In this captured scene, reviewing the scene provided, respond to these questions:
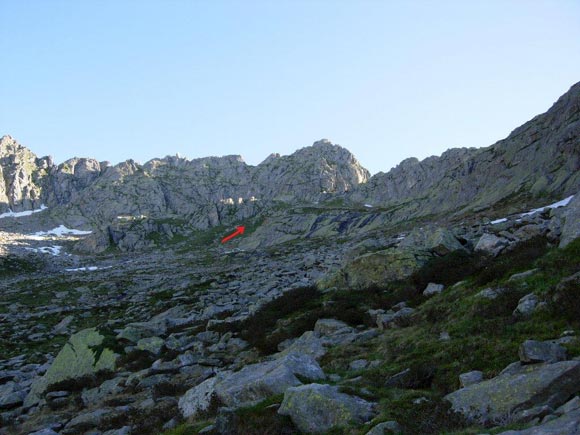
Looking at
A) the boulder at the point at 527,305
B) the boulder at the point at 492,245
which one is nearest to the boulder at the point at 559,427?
the boulder at the point at 527,305

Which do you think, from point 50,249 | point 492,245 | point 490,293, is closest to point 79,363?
point 490,293

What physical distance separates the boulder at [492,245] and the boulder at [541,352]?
13.0m

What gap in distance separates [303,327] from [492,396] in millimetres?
13095

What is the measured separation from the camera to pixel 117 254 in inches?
5315

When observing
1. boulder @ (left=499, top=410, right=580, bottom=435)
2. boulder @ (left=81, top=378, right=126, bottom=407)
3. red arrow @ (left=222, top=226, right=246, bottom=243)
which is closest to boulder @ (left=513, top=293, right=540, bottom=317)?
boulder @ (left=499, top=410, right=580, bottom=435)

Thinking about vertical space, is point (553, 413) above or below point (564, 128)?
below

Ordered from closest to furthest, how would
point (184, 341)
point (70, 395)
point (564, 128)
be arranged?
point (70, 395)
point (184, 341)
point (564, 128)

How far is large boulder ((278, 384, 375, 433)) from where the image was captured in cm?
852

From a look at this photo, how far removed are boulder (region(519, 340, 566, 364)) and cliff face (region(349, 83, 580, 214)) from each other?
50.3 meters

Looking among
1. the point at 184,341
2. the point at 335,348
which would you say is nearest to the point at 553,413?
the point at 335,348

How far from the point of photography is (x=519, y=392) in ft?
25.5

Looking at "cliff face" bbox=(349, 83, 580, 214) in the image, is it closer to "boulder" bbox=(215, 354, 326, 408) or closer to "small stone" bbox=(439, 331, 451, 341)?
"small stone" bbox=(439, 331, 451, 341)

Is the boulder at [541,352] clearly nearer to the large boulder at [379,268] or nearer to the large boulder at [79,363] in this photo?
the large boulder at [379,268]

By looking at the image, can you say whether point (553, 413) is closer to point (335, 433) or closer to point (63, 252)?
point (335, 433)
